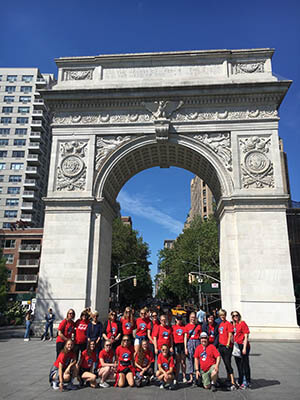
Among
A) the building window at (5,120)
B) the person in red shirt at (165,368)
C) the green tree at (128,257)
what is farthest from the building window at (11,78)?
the person in red shirt at (165,368)

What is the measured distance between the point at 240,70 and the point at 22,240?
43.6 metres

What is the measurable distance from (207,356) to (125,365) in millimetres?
2044

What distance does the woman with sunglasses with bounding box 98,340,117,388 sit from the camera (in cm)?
826

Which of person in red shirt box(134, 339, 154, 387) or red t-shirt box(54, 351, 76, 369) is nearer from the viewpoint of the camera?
red t-shirt box(54, 351, 76, 369)

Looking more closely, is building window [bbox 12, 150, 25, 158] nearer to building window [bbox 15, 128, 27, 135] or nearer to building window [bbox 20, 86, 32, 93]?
building window [bbox 15, 128, 27, 135]

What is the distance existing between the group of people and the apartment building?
179ft

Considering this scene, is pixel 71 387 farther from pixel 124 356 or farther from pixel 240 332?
pixel 240 332

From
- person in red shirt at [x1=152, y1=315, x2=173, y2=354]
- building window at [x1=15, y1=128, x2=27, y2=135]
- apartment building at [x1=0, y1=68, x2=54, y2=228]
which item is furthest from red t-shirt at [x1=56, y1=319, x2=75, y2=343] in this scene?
building window at [x1=15, y1=128, x2=27, y2=135]

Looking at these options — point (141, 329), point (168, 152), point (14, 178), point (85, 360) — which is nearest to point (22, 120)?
point (14, 178)

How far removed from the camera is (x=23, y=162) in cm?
6450

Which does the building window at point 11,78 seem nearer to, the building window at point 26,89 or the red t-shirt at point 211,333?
the building window at point 26,89

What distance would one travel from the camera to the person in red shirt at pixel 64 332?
8.64 metres

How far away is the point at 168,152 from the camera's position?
23203 millimetres

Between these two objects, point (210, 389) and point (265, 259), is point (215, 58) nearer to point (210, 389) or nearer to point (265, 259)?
point (265, 259)
